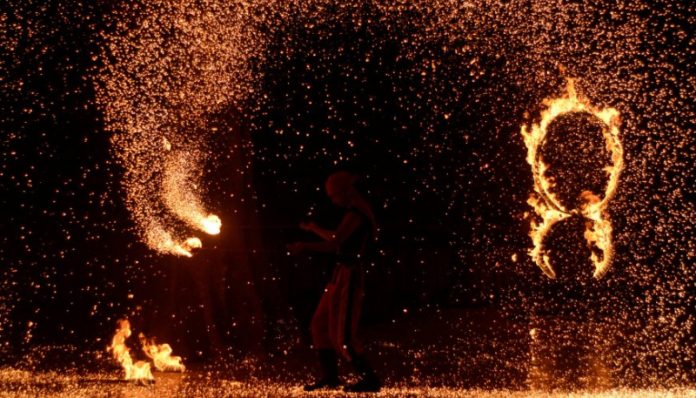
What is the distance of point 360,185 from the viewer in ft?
54.4

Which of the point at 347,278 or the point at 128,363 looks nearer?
the point at 347,278

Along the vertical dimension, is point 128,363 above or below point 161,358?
below

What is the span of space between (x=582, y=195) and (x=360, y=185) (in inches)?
160

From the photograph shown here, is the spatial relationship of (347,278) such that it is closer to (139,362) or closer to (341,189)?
(341,189)

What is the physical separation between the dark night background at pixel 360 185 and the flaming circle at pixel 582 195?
0.27 m

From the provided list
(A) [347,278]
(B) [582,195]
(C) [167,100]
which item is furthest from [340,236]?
(B) [582,195]

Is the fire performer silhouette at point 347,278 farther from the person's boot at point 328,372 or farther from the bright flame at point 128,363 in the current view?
the bright flame at point 128,363

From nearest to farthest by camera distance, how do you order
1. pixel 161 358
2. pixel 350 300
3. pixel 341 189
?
pixel 350 300, pixel 341 189, pixel 161 358

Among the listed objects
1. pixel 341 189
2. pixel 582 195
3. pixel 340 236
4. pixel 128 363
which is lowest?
pixel 128 363

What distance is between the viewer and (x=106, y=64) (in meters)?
13.8

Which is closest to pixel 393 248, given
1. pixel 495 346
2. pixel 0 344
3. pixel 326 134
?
pixel 326 134

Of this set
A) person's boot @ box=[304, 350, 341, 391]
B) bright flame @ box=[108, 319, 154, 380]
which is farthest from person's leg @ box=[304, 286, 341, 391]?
bright flame @ box=[108, 319, 154, 380]

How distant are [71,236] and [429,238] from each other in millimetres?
6412

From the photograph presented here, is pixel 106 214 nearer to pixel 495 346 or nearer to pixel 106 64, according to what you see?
pixel 106 64
